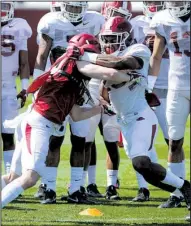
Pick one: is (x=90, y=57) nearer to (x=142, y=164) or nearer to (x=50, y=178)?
(x=142, y=164)

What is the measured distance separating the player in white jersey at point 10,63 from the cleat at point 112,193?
940mm

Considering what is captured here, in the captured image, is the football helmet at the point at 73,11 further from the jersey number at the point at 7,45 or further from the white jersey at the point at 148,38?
the jersey number at the point at 7,45

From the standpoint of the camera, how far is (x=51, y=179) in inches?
273

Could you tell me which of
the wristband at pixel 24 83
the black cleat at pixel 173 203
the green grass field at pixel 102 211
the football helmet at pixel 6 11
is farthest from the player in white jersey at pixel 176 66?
the football helmet at pixel 6 11

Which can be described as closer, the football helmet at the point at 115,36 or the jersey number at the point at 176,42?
the football helmet at the point at 115,36

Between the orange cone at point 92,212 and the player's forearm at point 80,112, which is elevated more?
the player's forearm at point 80,112

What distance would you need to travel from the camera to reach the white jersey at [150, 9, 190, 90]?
6.79 meters

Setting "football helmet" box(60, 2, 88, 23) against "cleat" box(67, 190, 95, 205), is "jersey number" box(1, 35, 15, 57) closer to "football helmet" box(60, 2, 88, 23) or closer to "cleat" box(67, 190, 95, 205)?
"football helmet" box(60, 2, 88, 23)

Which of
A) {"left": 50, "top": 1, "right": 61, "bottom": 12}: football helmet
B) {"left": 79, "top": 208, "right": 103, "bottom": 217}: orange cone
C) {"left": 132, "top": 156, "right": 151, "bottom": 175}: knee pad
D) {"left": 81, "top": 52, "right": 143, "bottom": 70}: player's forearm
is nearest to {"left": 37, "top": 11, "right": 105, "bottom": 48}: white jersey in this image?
{"left": 50, "top": 1, "right": 61, "bottom": 12}: football helmet

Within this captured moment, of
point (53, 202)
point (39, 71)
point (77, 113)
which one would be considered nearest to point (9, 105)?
point (39, 71)

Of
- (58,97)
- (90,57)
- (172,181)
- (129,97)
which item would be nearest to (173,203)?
(172,181)

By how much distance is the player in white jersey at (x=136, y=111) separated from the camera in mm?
5934

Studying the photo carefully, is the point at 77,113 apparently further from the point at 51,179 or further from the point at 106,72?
the point at 51,179

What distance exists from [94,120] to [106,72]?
1536 mm
